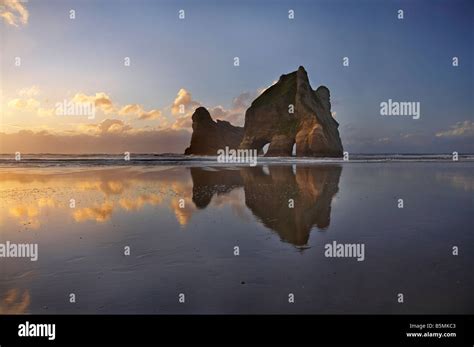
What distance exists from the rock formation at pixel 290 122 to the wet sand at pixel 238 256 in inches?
1635

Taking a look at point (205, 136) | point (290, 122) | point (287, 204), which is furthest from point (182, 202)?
point (205, 136)

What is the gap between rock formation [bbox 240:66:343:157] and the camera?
51.0 metres

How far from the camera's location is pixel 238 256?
5.77m

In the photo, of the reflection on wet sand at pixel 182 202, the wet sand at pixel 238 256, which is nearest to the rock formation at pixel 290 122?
the reflection on wet sand at pixel 182 202

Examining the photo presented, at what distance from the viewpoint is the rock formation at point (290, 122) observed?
51.0m

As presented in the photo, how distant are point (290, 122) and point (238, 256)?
55.3 meters

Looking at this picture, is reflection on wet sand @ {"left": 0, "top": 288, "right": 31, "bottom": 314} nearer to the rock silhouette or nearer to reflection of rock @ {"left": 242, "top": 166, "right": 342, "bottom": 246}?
reflection of rock @ {"left": 242, "top": 166, "right": 342, "bottom": 246}

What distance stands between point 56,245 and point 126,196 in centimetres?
490

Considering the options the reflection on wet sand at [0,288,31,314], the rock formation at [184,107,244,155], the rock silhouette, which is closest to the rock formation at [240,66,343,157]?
the rock silhouette

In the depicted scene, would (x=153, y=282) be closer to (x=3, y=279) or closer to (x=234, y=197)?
(x=3, y=279)

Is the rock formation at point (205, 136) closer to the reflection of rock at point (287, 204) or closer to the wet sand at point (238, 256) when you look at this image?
the reflection of rock at point (287, 204)
